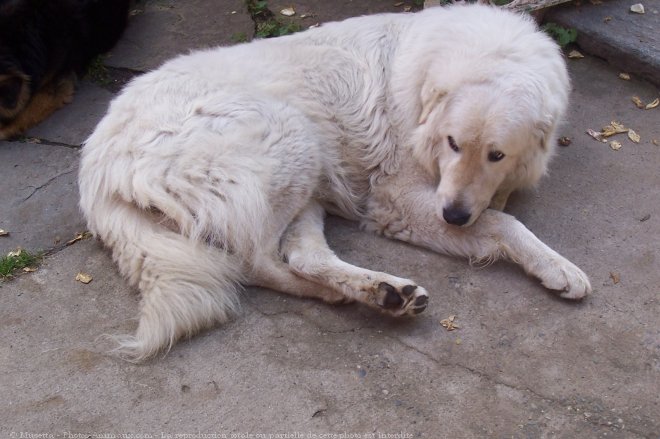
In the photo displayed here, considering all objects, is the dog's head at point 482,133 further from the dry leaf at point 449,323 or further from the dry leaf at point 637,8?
the dry leaf at point 637,8

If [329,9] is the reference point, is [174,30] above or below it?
below

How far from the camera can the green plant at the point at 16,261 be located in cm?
370

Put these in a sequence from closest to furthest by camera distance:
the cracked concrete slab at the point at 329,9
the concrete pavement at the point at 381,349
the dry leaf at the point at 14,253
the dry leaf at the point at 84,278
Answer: the concrete pavement at the point at 381,349
the dry leaf at the point at 84,278
the dry leaf at the point at 14,253
the cracked concrete slab at the point at 329,9

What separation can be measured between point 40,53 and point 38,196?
1404mm

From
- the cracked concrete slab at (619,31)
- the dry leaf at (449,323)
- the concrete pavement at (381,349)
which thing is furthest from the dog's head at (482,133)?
the cracked concrete slab at (619,31)

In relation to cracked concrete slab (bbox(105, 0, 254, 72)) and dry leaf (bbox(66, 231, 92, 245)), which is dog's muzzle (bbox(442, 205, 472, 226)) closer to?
dry leaf (bbox(66, 231, 92, 245))

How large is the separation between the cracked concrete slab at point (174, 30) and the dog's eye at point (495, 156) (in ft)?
9.52

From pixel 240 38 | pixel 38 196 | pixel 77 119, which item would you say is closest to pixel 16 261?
→ pixel 38 196

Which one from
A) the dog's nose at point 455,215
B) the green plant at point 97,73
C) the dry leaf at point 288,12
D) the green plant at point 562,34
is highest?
the dog's nose at point 455,215

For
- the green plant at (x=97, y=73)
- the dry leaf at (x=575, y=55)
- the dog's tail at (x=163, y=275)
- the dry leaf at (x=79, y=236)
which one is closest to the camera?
the dog's tail at (x=163, y=275)

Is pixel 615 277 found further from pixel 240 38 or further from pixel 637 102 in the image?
pixel 240 38

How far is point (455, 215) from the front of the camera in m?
3.47

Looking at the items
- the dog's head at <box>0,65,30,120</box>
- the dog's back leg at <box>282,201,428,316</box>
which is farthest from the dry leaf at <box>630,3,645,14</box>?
the dog's head at <box>0,65,30,120</box>

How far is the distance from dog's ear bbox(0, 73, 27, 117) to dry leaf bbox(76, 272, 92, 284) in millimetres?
1869
